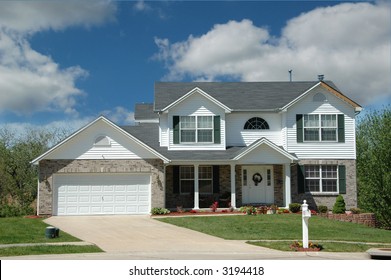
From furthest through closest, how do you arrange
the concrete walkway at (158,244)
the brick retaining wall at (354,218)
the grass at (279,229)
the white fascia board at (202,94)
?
the white fascia board at (202,94), the brick retaining wall at (354,218), the grass at (279,229), the concrete walkway at (158,244)

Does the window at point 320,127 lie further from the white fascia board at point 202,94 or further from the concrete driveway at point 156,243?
the concrete driveway at point 156,243

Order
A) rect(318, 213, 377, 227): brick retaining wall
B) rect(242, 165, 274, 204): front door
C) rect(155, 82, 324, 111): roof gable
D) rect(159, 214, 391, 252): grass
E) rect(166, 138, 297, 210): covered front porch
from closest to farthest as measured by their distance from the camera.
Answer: rect(159, 214, 391, 252): grass, rect(318, 213, 377, 227): brick retaining wall, rect(166, 138, 297, 210): covered front porch, rect(242, 165, 274, 204): front door, rect(155, 82, 324, 111): roof gable

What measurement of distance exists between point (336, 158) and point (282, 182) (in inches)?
135

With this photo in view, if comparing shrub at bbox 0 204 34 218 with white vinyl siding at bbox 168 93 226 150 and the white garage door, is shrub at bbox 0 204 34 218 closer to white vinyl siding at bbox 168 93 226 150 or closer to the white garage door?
the white garage door

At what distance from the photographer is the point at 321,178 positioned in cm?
3059

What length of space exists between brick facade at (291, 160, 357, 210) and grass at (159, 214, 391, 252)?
4.05m

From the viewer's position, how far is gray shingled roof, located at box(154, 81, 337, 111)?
103ft

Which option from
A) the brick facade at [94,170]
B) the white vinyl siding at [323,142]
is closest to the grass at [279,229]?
the brick facade at [94,170]

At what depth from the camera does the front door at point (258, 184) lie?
30.5 metres

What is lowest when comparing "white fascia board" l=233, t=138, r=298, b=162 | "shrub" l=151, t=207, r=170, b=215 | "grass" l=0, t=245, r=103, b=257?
"grass" l=0, t=245, r=103, b=257

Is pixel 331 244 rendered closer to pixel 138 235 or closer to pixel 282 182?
pixel 138 235

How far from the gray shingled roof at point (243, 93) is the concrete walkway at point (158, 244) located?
9866 mm

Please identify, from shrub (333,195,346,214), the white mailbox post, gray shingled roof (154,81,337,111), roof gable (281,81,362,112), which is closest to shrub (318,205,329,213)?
shrub (333,195,346,214)

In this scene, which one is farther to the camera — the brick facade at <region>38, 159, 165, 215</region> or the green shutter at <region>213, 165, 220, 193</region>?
the green shutter at <region>213, 165, 220, 193</region>
